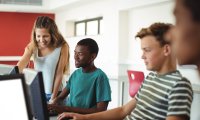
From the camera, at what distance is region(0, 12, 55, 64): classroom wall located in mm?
7820

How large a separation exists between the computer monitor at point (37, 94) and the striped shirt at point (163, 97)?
0.49 m

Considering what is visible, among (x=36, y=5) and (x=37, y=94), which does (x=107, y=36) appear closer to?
(x=36, y=5)

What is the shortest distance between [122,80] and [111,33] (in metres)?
0.88

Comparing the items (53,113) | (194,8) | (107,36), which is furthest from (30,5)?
(194,8)

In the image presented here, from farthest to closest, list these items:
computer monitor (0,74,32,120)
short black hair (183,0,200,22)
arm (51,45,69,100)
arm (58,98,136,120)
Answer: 1. arm (51,45,69,100)
2. arm (58,98,136,120)
3. computer monitor (0,74,32,120)
4. short black hair (183,0,200,22)

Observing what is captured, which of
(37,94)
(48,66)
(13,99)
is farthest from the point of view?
(48,66)

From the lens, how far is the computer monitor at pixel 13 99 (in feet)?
4.02

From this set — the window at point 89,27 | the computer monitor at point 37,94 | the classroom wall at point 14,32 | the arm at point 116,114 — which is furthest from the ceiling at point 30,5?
the computer monitor at point 37,94

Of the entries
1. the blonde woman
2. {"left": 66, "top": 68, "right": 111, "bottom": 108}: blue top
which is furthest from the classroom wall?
{"left": 66, "top": 68, "right": 111, "bottom": 108}: blue top

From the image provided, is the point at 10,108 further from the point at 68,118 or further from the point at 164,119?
the point at 164,119

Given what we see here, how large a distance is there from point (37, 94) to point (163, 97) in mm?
573

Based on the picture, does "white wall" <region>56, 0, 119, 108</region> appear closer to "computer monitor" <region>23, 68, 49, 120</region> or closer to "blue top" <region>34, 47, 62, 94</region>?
"blue top" <region>34, 47, 62, 94</region>

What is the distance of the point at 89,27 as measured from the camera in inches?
275

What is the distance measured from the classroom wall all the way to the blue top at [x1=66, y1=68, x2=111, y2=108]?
234 inches
